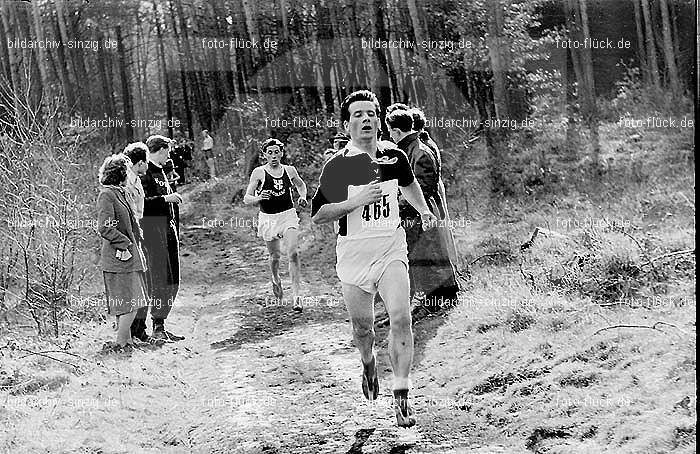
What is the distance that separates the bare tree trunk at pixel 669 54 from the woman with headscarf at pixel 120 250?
10.6 ft

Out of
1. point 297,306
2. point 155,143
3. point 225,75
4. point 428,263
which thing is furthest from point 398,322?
point 225,75

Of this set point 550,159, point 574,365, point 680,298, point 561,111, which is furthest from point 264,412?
point 561,111

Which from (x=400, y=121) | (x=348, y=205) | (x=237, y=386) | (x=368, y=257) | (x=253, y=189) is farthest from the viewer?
(x=253, y=189)

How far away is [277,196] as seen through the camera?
5285 millimetres

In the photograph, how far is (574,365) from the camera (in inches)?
151

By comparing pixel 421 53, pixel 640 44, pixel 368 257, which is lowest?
pixel 368 257

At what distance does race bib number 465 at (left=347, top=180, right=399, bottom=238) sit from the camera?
3736 mm

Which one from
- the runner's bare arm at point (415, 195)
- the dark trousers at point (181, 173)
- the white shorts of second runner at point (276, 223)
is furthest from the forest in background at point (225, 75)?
the runner's bare arm at point (415, 195)

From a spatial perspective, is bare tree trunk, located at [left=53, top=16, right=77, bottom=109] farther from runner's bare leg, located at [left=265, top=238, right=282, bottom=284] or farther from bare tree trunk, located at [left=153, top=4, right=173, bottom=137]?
runner's bare leg, located at [left=265, top=238, right=282, bottom=284]

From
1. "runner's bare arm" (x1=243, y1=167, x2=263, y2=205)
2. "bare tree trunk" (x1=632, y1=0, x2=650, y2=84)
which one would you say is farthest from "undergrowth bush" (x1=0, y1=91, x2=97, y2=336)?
"bare tree trunk" (x1=632, y1=0, x2=650, y2=84)

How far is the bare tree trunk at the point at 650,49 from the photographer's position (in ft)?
15.6

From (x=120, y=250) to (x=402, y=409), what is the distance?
228 centimetres

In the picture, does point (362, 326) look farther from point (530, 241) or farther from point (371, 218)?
point (530, 241)

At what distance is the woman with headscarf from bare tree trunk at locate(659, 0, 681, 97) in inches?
128
